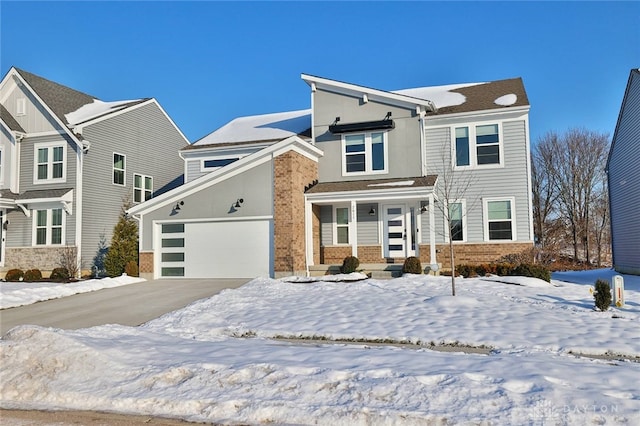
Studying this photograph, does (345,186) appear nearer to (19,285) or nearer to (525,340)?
(525,340)

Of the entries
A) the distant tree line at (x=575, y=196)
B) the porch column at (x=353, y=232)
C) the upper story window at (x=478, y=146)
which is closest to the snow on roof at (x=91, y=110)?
the porch column at (x=353, y=232)

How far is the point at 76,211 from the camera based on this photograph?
20516mm

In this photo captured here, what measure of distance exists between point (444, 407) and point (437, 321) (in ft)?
15.2

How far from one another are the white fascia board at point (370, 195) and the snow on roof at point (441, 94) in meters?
4.60

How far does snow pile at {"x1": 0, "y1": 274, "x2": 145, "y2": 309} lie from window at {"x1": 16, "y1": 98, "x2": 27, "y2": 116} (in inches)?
360

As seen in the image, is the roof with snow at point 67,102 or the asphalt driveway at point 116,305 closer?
the asphalt driveway at point 116,305

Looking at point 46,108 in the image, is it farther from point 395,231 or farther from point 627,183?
point 627,183

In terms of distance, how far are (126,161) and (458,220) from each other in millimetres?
15872

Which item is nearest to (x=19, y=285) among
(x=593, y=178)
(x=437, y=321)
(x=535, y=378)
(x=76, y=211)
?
(x=76, y=211)

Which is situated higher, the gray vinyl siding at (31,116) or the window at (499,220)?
the gray vinyl siding at (31,116)

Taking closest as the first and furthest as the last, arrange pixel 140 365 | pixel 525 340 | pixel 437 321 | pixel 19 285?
1. pixel 140 365
2. pixel 525 340
3. pixel 437 321
4. pixel 19 285

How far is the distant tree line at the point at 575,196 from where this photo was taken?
34.2 metres

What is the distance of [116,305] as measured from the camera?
1259cm

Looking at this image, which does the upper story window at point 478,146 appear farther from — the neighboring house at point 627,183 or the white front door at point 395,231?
the neighboring house at point 627,183
